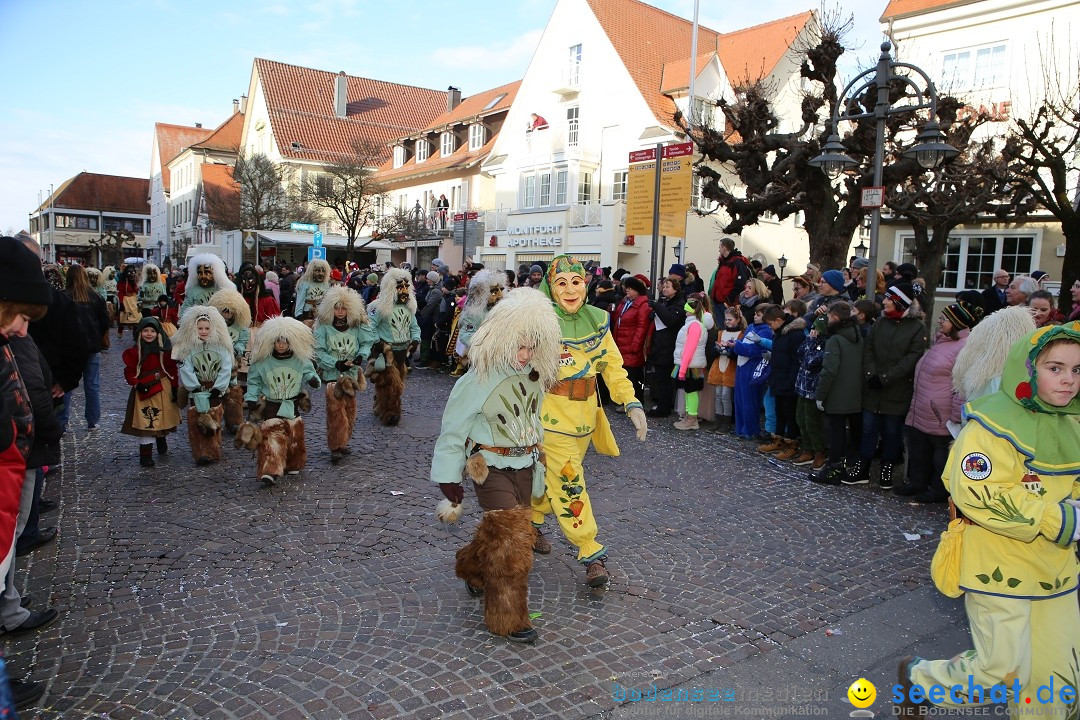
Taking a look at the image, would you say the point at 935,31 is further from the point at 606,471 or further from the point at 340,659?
the point at 340,659

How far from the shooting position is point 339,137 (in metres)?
50.6

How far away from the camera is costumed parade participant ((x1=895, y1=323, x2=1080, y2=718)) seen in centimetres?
267

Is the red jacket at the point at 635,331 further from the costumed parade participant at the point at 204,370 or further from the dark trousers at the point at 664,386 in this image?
the costumed parade participant at the point at 204,370

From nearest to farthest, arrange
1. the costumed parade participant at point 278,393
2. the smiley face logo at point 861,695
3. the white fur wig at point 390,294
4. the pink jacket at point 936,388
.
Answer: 1. the smiley face logo at point 861,695
2. the pink jacket at point 936,388
3. the costumed parade participant at point 278,393
4. the white fur wig at point 390,294

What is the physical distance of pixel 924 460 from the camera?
22.7 feet

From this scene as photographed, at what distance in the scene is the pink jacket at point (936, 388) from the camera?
6.57 meters

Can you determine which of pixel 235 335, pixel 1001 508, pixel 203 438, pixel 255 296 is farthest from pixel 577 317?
pixel 255 296

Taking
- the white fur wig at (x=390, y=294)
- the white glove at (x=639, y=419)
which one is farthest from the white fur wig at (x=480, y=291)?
the white glove at (x=639, y=419)

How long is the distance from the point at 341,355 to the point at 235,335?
4.17 ft

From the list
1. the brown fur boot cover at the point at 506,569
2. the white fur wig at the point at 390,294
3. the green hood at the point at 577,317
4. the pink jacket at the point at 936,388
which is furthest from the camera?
the white fur wig at the point at 390,294

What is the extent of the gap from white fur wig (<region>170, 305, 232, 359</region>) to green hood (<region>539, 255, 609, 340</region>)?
3862 mm

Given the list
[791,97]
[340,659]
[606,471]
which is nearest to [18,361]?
[340,659]

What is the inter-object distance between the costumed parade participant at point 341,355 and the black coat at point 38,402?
346 centimetres

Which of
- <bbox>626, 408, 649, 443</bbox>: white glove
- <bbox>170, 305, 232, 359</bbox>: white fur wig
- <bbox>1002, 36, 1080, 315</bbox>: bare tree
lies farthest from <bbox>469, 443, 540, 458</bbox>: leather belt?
<bbox>1002, 36, 1080, 315</bbox>: bare tree
